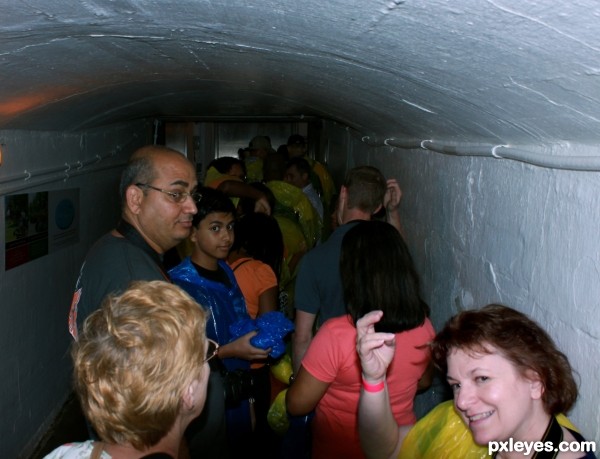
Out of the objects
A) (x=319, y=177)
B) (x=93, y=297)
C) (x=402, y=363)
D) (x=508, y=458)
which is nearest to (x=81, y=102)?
(x=93, y=297)

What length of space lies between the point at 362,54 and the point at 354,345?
40.2 inches

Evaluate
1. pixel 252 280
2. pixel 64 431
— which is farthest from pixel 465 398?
pixel 64 431

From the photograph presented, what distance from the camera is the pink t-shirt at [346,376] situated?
2.30 m

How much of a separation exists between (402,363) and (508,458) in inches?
28.1

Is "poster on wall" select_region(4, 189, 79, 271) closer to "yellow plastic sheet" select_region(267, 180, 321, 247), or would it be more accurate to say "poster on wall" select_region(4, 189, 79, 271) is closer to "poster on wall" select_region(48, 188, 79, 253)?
"poster on wall" select_region(48, 188, 79, 253)

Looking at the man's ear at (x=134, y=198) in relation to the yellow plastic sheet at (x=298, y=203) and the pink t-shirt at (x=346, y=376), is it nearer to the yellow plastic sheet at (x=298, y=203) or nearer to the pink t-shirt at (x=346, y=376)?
the pink t-shirt at (x=346, y=376)

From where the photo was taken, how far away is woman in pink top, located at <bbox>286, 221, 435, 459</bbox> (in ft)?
7.59

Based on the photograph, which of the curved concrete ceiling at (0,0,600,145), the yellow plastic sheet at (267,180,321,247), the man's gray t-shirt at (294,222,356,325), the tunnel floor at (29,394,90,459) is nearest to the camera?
the curved concrete ceiling at (0,0,600,145)

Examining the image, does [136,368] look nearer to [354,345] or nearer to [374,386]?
[374,386]

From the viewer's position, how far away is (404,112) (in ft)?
9.93

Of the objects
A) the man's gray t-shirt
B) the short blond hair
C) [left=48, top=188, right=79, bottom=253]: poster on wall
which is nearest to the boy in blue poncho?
the man's gray t-shirt

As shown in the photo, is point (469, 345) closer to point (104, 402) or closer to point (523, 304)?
point (523, 304)

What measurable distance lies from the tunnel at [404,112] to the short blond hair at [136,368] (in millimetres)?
Result: 811

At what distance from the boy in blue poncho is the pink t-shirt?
0.40m
